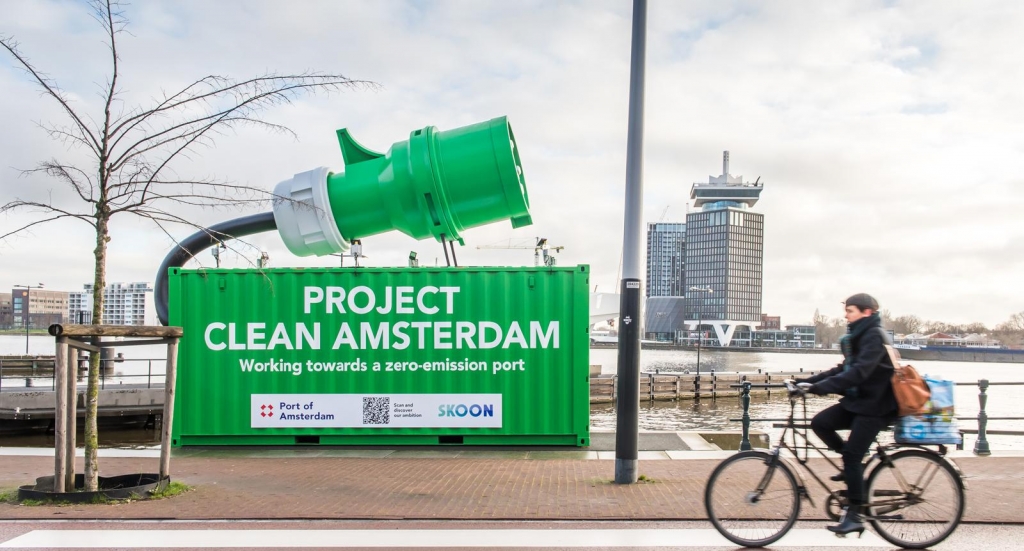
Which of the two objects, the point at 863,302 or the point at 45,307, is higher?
the point at 863,302

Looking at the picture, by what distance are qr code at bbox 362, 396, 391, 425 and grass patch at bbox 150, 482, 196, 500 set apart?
3.19m

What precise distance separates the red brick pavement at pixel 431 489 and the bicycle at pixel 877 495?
32.2 inches

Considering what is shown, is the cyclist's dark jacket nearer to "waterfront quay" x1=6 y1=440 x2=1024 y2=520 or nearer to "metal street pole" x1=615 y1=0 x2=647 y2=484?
"waterfront quay" x1=6 y1=440 x2=1024 y2=520

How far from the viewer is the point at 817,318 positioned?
650ft

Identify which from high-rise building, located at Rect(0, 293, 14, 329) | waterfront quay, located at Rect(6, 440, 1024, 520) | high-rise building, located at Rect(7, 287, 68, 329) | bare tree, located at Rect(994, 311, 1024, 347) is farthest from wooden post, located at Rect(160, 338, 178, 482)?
bare tree, located at Rect(994, 311, 1024, 347)

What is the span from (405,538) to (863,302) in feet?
12.2

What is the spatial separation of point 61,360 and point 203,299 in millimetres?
4227

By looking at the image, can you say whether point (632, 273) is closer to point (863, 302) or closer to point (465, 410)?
point (863, 302)

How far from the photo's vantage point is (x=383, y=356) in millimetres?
10812

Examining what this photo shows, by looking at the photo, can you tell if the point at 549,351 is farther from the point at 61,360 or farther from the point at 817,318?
the point at 817,318

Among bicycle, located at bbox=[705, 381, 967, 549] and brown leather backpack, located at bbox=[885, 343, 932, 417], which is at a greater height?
brown leather backpack, located at bbox=[885, 343, 932, 417]

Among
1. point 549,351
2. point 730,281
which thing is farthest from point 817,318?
point 549,351

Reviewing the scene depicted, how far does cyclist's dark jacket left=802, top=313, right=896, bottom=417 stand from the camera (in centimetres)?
527

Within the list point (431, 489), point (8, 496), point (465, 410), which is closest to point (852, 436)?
point (431, 489)
